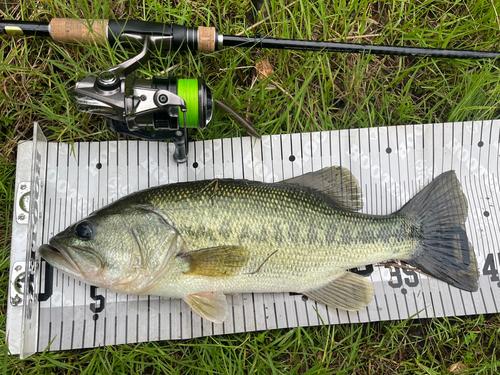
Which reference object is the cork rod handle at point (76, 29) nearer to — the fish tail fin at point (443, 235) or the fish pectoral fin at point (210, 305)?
the fish pectoral fin at point (210, 305)

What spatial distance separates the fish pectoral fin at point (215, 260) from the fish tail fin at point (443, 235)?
1310mm

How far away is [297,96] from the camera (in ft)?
9.55

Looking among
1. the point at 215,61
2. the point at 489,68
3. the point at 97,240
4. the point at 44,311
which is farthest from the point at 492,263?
the point at 44,311

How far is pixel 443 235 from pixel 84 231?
8.39 ft

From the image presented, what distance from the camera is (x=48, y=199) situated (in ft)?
9.02

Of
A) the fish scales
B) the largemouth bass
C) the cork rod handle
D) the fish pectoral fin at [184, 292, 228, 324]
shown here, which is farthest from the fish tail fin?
the cork rod handle

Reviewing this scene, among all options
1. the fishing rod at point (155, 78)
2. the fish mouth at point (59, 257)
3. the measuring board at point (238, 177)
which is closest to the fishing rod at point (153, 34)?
the fishing rod at point (155, 78)

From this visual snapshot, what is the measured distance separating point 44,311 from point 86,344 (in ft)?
1.29

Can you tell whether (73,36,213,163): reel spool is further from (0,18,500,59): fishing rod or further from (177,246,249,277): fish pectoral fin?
(177,246,249,277): fish pectoral fin

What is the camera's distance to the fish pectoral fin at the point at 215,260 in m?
2.31

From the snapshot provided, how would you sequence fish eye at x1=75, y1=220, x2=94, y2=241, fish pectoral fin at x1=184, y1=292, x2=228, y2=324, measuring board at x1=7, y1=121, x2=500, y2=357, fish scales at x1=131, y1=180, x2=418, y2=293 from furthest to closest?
measuring board at x1=7, y1=121, x2=500, y2=357, fish pectoral fin at x1=184, y1=292, x2=228, y2=324, fish scales at x1=131, y1=180, x2=418, y2=293, fish eye at x1=75, y1=220, x2=94, y2=241

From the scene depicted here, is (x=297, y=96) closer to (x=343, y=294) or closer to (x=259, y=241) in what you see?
(x=259, y=241)

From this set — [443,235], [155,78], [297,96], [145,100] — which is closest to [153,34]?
[155,78]

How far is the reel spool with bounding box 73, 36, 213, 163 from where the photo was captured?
2236 mm
